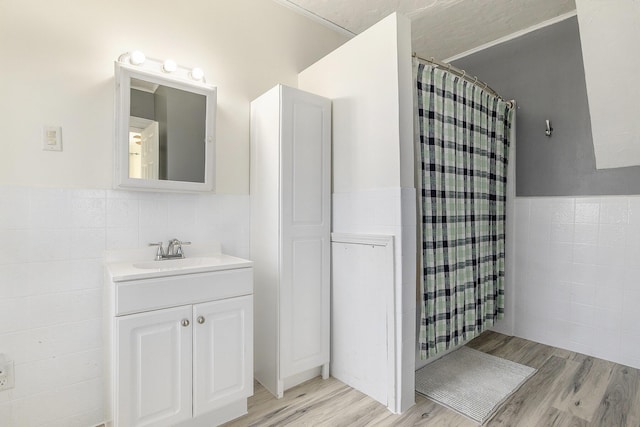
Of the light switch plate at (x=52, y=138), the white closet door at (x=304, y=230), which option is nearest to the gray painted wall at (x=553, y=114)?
the white closet door at (x=304, y=230)

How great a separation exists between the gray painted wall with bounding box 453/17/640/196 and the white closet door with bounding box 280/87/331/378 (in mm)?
1761

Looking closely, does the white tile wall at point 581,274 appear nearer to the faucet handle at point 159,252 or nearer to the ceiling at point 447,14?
the ceiling at point 447,14

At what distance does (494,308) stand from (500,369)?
49 cm

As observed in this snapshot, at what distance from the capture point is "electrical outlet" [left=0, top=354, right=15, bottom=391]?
1439 millimetres

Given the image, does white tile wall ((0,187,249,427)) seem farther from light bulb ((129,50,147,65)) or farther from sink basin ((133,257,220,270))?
light bulb ((129,50,147,65))

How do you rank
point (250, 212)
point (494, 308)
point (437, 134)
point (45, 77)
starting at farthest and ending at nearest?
point (494, 308) < point (250, 212) < point (437, 134) < point (45, 77)

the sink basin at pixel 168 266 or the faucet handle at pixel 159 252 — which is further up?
the faucet handle at pixel 159 252

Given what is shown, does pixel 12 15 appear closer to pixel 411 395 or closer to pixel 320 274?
pixel 320 274

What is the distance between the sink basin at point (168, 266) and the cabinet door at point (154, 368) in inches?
6.6

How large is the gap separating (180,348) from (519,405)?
71.6 inches

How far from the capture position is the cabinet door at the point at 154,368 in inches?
53.4

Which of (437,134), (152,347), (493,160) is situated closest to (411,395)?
(152,347)

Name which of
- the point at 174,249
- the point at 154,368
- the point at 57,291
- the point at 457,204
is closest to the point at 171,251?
the point at 174,249

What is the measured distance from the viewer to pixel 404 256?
177 cm
